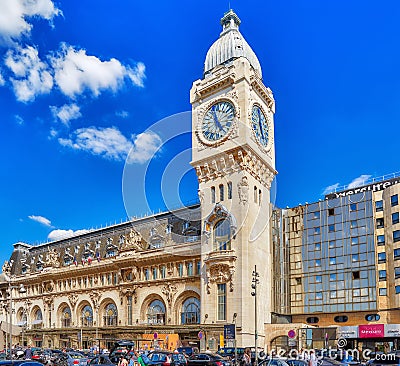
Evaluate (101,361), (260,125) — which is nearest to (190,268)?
(260,125)

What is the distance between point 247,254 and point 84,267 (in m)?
34.2

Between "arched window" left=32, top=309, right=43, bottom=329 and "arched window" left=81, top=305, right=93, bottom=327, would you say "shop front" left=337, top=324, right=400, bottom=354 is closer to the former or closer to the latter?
"arched window" left=81, top=305, right=93, bottom=327

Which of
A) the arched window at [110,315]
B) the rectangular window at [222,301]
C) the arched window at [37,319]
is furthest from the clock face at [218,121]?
the arched window at [37,319]

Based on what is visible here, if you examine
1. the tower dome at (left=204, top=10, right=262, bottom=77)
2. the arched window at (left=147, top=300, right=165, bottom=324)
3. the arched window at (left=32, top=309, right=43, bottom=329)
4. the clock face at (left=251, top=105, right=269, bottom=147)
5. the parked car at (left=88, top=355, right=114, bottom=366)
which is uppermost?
the tower dome at (left=204, top=10, right=262, bottom=77)

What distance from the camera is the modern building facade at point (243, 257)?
63.7 m

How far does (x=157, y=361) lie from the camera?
40.3 m

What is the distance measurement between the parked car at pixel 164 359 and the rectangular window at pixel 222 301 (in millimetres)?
21441

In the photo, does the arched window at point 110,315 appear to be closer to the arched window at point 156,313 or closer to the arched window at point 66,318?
the arched window at point 156,313

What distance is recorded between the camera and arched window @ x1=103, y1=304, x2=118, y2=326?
261 ft

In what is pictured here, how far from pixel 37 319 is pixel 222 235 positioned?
48801 mm

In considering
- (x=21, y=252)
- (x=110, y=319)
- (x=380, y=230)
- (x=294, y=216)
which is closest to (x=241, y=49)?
(x=294, y=216)

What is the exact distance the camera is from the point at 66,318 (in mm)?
89375

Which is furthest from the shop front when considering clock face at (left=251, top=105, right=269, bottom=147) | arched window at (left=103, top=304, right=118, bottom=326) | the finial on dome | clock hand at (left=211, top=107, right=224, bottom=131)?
the finial on dome

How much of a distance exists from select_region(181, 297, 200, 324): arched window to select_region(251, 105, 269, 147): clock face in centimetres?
2355
